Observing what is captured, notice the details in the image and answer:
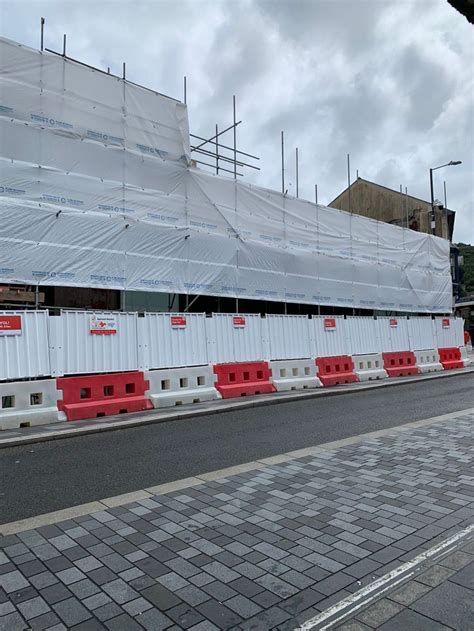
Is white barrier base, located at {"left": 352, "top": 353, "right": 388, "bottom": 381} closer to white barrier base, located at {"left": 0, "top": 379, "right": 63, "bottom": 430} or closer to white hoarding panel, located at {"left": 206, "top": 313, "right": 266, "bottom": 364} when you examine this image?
white hoarding panel, located at {"left": 206, "top": 313, "right": 266, "bottom": 364}

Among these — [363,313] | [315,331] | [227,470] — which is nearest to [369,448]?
[227,470]

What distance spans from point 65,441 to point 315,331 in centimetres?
829

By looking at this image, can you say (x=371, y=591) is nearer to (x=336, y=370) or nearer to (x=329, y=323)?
(x=336, y=370)

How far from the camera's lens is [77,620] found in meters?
2.76

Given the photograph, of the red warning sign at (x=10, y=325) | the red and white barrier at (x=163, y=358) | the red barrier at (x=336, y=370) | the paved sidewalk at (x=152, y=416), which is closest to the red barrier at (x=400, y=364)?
the red and white barrier at (x=163, y=358)

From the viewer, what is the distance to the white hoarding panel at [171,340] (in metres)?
10.3

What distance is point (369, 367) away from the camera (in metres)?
15.5

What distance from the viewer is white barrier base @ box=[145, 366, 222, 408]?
1009cm

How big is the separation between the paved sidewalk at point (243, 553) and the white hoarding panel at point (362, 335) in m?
9.73

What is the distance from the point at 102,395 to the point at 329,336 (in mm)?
7295

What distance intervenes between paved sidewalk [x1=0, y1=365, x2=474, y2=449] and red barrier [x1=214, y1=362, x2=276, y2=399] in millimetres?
312

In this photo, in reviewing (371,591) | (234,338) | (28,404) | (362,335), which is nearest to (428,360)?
(362,335)

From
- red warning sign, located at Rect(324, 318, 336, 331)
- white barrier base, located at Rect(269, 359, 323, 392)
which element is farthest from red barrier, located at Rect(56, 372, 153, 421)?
red warning sign, located at Rect(324, 318, 336, 331)

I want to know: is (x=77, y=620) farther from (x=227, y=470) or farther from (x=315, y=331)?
(x=315, y=331)
